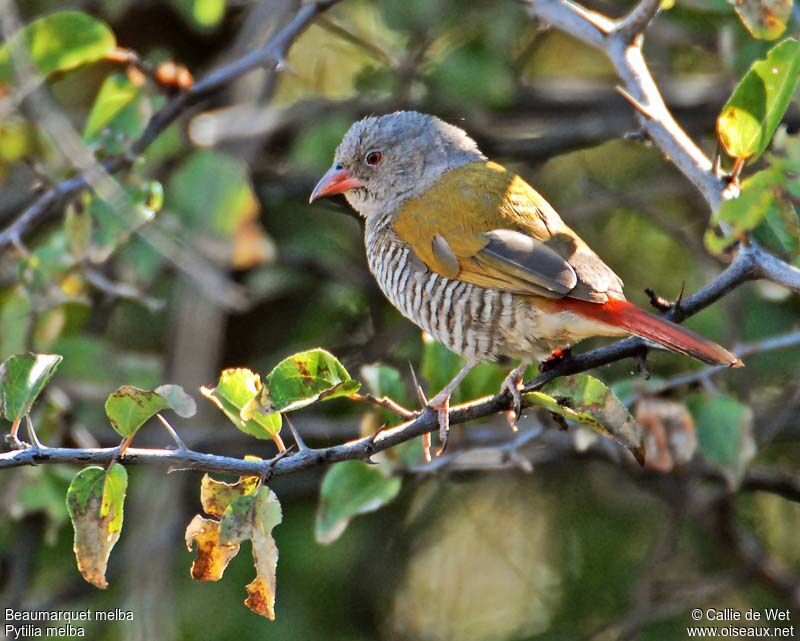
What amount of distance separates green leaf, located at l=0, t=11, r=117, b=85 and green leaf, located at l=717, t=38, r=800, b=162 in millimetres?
2128

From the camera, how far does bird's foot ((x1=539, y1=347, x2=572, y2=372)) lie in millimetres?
2861

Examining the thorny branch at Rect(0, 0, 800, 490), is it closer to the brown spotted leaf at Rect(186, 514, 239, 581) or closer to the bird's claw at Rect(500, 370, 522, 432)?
the bird's claw at Rect(500, 370, 522, 432)

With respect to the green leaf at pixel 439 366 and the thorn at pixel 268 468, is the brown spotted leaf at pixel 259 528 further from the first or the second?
the green leaf at pixel 439 366

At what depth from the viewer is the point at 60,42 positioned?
3797mm

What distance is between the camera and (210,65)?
19.4 ft

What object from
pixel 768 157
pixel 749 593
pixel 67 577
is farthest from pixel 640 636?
pixel 768 157

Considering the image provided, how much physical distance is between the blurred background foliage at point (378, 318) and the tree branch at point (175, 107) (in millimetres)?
131

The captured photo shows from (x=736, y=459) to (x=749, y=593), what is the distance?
6.13ft

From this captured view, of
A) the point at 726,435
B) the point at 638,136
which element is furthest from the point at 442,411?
the point at 726,435

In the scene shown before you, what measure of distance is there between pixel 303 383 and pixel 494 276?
951 mm

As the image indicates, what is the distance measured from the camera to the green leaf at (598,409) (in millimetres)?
2566

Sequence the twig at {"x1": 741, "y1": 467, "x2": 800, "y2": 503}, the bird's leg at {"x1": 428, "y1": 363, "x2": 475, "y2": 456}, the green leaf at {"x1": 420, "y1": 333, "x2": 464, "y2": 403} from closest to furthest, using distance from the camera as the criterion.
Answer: the bird's leg at {"x1": 428, "y1": 363, "x2": 475, "y2": 456} → the green leaf at {"x1": 420, "y1": 333, "x2": 464, "y2": 403} → the twig at {"x1": 741, "y1": 467, "x2": 800, "y2": 503}

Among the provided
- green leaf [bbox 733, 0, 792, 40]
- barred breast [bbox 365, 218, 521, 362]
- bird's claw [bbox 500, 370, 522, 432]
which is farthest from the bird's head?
green leaf [bbox 733, 0, 792, 40]

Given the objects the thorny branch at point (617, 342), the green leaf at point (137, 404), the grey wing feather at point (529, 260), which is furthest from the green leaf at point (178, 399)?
the grey wing feather at point (529, 260)
